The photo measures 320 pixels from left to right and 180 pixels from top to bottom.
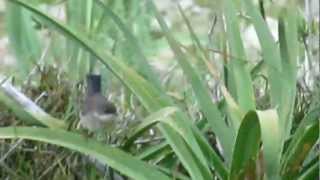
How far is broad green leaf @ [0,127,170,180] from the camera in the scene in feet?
5.90

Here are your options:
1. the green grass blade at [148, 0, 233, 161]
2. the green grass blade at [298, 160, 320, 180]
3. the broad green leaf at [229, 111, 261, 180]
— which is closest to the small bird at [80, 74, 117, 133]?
the green grass blade at [148, 0, 233, 161]

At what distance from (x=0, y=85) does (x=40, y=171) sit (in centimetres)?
19

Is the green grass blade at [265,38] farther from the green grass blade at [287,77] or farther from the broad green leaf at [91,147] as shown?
the broad green leaf at [91,147]

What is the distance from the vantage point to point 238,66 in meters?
1.91

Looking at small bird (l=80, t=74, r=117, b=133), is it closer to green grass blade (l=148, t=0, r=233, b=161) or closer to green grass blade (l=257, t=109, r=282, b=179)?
green grass blade (l=148, t=0, r=233, b=161)

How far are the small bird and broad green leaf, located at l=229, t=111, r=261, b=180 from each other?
0.29 m

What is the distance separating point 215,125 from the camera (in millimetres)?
1879

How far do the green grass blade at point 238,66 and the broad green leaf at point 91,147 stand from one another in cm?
23

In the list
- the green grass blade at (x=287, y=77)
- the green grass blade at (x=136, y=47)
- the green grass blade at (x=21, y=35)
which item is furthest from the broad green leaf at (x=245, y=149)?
the green grass blade at (x=21, y=35)

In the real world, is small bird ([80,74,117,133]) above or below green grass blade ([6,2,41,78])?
below

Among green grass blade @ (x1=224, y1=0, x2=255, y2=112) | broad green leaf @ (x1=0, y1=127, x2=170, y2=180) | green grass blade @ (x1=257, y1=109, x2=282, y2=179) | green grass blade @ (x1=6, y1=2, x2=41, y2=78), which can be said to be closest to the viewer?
green grass blade @ (x1=257, y1=109, x2=282, y2=179)

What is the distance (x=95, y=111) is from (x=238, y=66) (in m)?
0.29

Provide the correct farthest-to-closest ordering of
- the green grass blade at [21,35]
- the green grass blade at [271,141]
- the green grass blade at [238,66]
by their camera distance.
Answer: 1. the green grass blade at [21,35]
2. the green grass blade at [238,66]
3. the green grass blade at [271,141]

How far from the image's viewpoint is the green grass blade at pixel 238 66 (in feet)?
6.26
